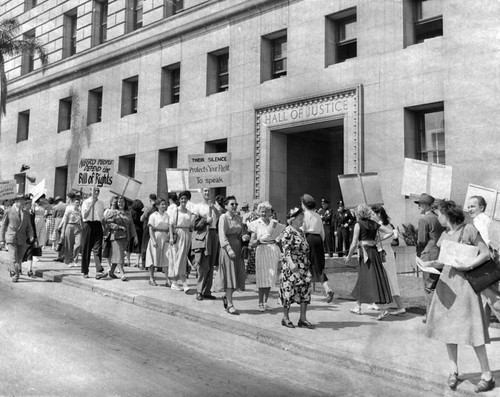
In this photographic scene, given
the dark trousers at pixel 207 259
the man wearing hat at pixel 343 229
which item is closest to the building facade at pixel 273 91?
the man wearing hat at pixel 343 229

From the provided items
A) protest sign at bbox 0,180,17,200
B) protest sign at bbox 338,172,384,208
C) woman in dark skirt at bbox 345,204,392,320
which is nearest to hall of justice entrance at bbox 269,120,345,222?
protest sign at bbox 338,172,384,208

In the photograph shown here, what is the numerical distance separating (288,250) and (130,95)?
19.3m

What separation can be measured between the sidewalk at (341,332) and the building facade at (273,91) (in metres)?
5.82

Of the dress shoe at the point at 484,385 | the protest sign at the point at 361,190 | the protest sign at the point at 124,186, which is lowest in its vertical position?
the dress shoe at the point at 484,385

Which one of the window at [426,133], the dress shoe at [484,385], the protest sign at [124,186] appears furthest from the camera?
the window at [426,133]

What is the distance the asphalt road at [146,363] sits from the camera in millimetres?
4906

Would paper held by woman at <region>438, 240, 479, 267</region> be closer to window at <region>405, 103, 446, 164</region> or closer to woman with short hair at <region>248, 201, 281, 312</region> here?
woman with short hair at <region>248, 201, 281, 312</region>

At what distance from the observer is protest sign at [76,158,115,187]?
14012mm

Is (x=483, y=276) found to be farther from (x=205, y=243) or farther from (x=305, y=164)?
(x=305, y=164)

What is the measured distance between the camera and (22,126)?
3200 centimetres

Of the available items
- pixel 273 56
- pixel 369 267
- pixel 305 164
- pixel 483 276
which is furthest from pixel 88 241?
pixel 273 56

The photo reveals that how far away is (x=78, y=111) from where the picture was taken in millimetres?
27172

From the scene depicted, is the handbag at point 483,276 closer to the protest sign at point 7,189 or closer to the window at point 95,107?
the protest sign at point 7,189

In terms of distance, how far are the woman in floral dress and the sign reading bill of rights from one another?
3.54m
